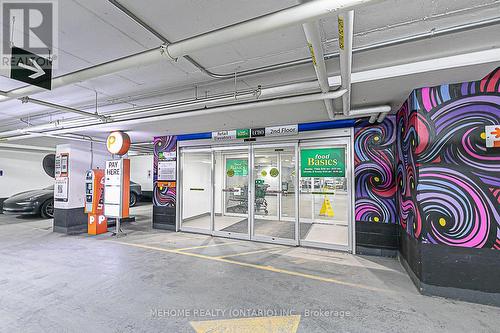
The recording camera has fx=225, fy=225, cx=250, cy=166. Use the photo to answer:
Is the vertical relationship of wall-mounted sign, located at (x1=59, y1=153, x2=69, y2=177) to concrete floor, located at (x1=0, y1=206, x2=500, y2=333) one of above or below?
above

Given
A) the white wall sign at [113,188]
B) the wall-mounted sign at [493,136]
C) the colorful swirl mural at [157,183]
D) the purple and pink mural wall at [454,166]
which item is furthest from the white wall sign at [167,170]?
the wall-mounted sign at [493,136]

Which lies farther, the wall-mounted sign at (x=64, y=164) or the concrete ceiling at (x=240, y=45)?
the wall-mounted sign at (x=64, y=164)

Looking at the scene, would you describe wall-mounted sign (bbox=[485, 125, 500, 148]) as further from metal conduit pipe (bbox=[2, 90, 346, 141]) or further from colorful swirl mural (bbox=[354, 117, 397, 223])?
metal conduit pipe (bbox=[2, 90, 346, 141])

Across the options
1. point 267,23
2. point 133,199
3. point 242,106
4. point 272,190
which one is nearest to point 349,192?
point 272,190

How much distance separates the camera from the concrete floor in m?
2.18

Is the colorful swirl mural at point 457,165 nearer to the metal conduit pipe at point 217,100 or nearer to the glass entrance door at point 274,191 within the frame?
the metal conduit pipe at point 217,100

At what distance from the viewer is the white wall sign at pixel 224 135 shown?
5.42 meters

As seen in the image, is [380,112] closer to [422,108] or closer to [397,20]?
[422,108]

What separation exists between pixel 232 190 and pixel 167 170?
6.17 ft

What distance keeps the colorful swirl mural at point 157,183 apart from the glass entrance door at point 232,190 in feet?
3.87

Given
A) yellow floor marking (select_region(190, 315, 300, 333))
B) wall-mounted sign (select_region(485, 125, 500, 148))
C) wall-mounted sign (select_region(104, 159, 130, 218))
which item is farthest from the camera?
wall-mounted sign (select_region(104, 159, 130, 218))

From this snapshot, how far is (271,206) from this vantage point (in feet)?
24.6

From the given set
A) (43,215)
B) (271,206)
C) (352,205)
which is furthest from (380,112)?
(43,215)

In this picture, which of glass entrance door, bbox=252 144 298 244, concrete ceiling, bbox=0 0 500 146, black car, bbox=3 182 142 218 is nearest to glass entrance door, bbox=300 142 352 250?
glass entrance door, bbox=252 144 298 244
